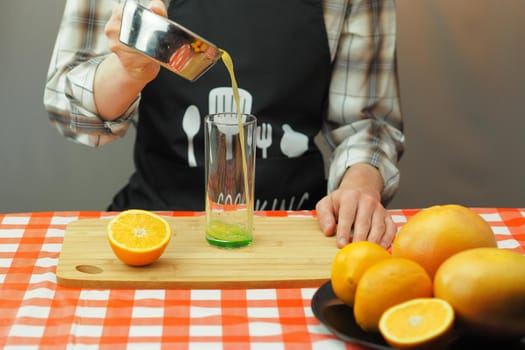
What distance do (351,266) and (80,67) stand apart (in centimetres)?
75

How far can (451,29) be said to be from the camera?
2.16m

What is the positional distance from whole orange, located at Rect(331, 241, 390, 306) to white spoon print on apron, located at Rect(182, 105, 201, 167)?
25.6 inches

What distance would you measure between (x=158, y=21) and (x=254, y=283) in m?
0.34

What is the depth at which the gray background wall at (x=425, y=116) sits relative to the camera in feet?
6.91

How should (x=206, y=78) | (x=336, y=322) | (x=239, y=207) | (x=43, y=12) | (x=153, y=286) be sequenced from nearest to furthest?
(x=336, y=322) → (x=153, y=286) → (x=239, y=207) → (x=206, y=78) → (x=43, y=12)

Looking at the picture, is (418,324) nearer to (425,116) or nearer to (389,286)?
(389,286)

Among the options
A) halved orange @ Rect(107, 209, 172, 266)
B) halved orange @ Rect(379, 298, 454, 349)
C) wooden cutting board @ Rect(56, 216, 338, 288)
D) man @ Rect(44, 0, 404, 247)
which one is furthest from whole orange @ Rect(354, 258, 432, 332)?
man @ Rect(44, 0, 404, 247)

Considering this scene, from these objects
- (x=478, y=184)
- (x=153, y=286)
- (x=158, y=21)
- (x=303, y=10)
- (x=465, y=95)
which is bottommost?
(x=478, y=184)

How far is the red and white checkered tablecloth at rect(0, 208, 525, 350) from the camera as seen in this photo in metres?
0.91

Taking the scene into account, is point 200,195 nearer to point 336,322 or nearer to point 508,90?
point 336,322

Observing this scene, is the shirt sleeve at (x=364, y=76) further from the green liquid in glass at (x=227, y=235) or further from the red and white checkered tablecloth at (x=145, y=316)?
the red and white checkered tablecloth at (x=145, y=316)

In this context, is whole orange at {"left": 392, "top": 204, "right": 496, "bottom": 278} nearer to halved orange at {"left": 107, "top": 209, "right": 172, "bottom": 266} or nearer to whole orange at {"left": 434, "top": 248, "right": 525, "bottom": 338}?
whole orange at {"left": 434, "top": 248, "right": 525, "bottom": 338}

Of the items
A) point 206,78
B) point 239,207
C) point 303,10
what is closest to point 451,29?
point 303,10

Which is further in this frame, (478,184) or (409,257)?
(478,184)
